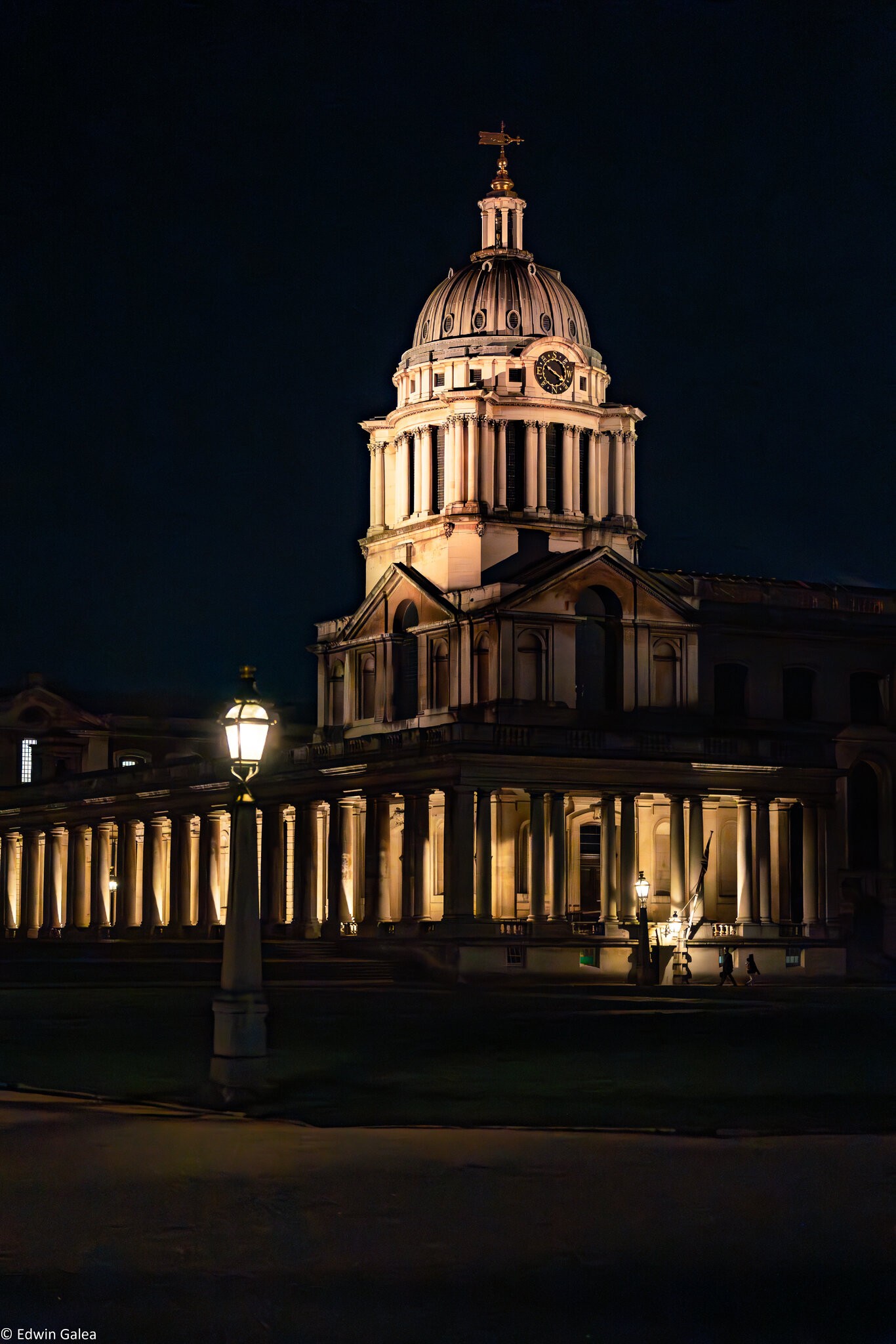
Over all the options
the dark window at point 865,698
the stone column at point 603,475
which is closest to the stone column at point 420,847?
the stone column at point 603,475

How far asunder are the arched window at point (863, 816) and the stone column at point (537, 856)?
1778 cm

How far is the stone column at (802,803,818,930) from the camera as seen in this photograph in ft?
263

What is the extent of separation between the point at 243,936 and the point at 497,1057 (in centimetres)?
743

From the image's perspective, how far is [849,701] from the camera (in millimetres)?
90750

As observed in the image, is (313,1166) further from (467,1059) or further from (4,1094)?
(467,1059)

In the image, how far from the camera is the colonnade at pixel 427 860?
244ft

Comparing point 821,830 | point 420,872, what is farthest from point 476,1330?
point 821,830

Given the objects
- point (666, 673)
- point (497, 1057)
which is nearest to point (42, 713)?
point (666, 673)

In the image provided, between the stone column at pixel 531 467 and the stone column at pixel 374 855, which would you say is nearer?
the stone column at pixel 374 855

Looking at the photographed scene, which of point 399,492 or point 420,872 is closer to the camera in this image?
point 420,872

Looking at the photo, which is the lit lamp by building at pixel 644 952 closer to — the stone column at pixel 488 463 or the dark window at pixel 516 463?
Answer: the stone column at pixel 488 463

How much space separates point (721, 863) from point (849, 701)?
12.0m

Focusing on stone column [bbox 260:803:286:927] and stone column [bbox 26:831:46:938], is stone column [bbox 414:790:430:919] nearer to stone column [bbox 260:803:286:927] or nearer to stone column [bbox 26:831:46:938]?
stone column [bbox 260:803:286:927]

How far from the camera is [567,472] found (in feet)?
291
